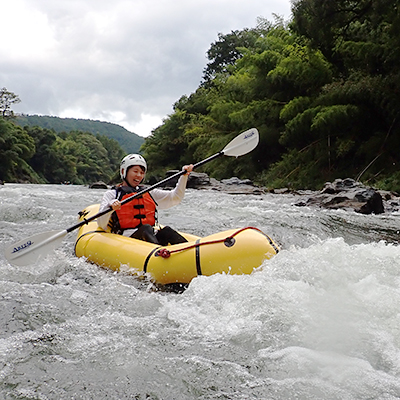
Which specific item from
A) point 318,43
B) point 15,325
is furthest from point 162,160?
point 15,325

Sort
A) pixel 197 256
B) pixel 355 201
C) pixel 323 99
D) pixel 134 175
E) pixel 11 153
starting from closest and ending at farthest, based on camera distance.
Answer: pixel 197 256 < pixel 134 175 < pixel 355 201 < pixel 323 99 < pixel 11 153

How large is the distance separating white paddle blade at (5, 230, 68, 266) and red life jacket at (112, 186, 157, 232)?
49 cm

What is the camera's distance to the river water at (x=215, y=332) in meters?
1.68

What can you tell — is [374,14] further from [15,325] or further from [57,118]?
[57,118]

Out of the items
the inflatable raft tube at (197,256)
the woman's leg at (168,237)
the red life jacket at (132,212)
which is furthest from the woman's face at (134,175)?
the inflatable raft tube at (197,256)

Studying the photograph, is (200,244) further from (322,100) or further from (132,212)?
(322,100)

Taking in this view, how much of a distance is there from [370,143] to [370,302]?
32.4 ft

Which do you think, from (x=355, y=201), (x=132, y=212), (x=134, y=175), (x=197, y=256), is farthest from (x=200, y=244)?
(x=355, y=201)

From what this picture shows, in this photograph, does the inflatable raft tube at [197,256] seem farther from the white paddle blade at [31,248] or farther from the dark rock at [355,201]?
the dark rock at [355,201]

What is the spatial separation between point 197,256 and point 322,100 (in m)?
10.0

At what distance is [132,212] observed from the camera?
3783 mm

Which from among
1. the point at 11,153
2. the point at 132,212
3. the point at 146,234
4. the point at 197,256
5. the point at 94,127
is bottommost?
the point at 197,256

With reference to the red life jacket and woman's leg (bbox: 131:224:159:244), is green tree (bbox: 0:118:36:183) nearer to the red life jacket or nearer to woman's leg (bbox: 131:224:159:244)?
the red life jacket

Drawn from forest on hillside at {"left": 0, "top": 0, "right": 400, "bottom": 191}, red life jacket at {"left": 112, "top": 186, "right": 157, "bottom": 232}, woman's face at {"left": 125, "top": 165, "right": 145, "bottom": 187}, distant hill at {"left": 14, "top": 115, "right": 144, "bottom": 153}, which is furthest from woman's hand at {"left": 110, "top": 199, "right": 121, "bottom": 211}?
distant hill at {"left": 14, "top": 115, "right": 144, "bottom": 153}
